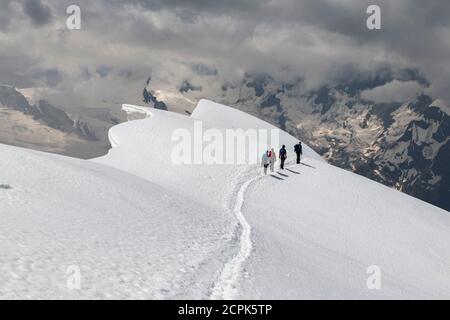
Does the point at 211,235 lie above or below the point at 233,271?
below

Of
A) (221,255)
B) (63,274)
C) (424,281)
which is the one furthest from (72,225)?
(424,281)

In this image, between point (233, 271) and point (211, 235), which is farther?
point (211, 235)

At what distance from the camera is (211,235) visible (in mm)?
18859

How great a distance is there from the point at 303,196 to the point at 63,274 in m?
24.7

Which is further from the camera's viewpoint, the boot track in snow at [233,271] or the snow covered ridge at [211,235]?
the snow covered ridge at [211,235]

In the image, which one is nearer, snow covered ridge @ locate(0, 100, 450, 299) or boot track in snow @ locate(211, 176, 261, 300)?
boot track in snow @ locate(211, 176, 261, 300)

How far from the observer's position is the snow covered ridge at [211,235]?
12.3 meters

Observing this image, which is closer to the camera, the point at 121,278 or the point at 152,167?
the point at 121,278

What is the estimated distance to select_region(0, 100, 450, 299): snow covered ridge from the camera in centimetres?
1229

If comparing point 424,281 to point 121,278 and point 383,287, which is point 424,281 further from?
point 121,278

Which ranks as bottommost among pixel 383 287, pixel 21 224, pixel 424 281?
pixel 424 281

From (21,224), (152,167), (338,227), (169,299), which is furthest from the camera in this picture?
(152,167)
